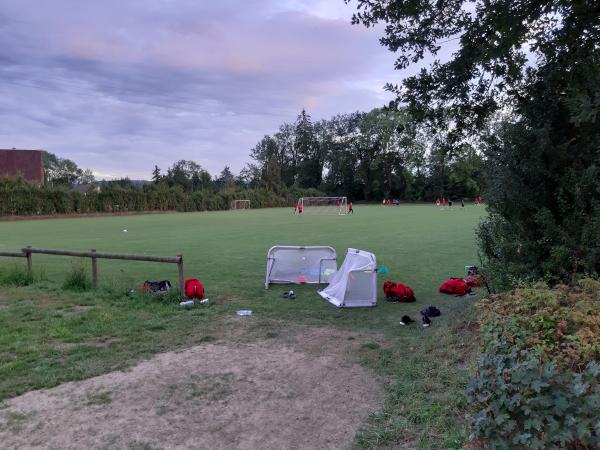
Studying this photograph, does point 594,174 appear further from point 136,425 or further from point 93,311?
point 93,311

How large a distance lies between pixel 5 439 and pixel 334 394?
2.57 m

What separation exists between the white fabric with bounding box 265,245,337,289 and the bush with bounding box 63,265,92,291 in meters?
3.52

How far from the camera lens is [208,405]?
399 cm

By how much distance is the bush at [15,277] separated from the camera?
31.2ft

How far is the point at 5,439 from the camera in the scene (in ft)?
11.3

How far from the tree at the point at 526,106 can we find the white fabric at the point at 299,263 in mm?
3812

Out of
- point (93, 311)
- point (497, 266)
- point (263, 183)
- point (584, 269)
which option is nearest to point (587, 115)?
point (584, 269)

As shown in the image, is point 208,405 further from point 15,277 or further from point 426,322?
point 15,277

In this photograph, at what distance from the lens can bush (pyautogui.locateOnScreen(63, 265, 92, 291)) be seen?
29.2 feet

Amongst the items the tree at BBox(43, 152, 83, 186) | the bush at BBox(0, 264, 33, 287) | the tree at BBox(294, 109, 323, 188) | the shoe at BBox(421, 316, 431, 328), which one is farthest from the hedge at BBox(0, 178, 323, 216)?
the tree at BBox(43, 152, 83, 186)

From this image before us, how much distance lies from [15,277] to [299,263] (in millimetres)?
5801

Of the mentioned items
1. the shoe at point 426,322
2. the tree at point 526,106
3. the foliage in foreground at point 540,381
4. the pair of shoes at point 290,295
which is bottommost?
the pair of shoes at point 290,295

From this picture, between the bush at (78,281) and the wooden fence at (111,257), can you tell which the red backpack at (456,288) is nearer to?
the wooden fence at (111,257)

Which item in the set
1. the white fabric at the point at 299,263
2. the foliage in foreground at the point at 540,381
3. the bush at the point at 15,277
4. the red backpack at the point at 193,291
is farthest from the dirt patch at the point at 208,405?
the bush at the point at 15,277
